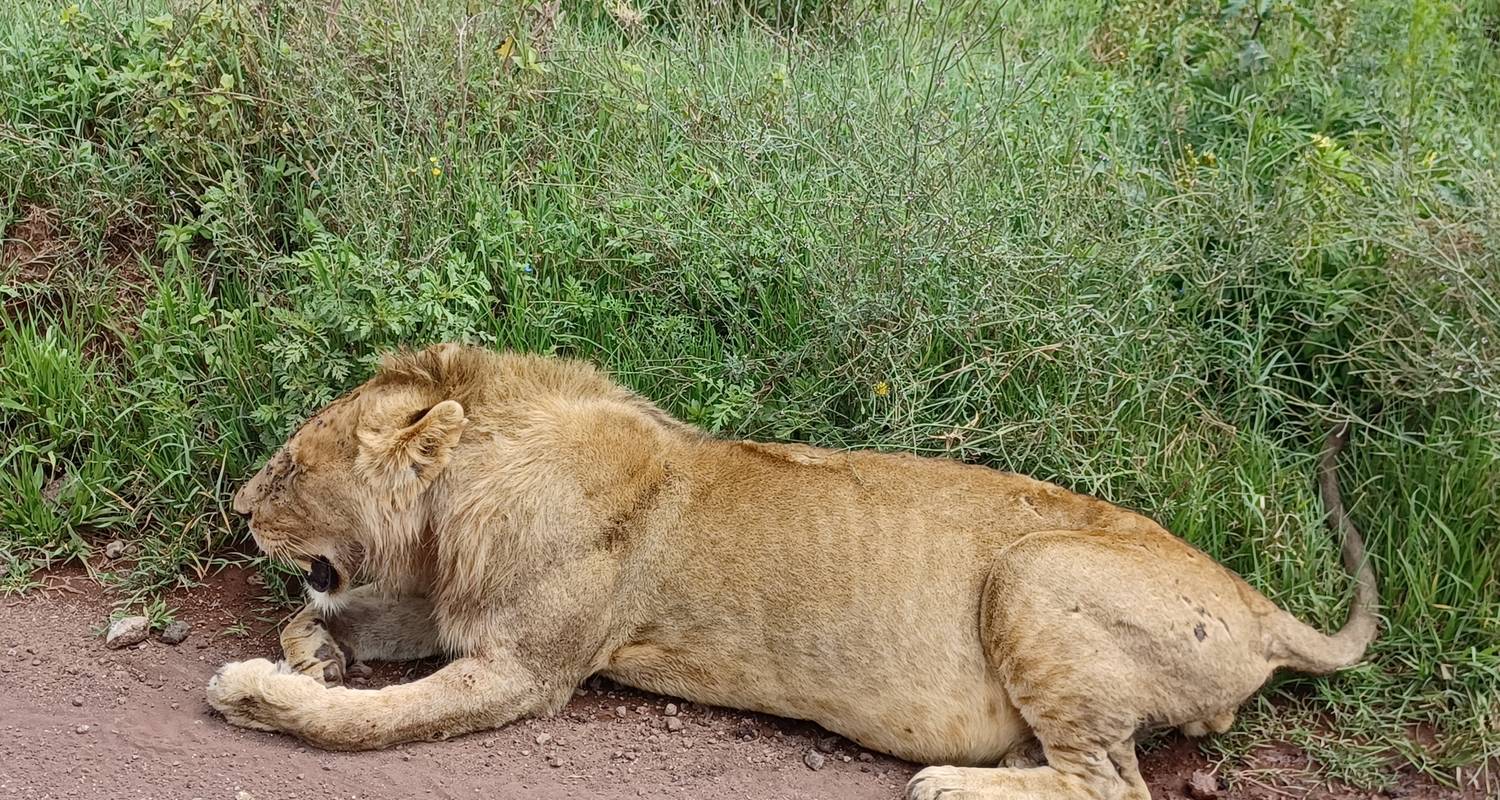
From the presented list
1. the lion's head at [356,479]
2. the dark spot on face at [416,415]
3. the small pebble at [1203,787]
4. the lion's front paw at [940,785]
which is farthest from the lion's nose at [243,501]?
the small pebble at [1203,787]

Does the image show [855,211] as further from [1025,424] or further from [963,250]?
[1025,424]

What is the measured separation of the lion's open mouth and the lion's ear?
0.42 m

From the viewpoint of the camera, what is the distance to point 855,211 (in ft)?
Answer: 16.6

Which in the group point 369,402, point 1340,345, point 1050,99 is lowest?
point 369,402

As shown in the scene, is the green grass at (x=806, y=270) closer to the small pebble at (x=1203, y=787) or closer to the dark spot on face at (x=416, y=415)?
the small pebble at (x=1203, y=787)

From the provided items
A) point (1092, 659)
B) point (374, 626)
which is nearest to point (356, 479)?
point (374, 626)

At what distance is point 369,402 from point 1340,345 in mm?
3411

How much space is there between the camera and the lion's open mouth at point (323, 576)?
4.29 m

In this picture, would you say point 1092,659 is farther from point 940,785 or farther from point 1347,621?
point 1347,621

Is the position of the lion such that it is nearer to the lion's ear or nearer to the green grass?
the lion's ear

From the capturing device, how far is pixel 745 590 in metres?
4.04

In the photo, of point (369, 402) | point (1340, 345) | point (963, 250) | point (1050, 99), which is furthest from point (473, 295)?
point (1340, 345)

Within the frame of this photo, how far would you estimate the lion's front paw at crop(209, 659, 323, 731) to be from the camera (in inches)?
153

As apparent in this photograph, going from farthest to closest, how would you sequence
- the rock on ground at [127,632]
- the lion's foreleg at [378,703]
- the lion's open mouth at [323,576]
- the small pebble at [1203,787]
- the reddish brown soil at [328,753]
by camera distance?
the rock on ground at [127,632]
the lion's open mouth at [323,576]
the small pebble at [1203,787]
the lion's foreleg at [378,703]
the reddish brown soil at [328,753]
